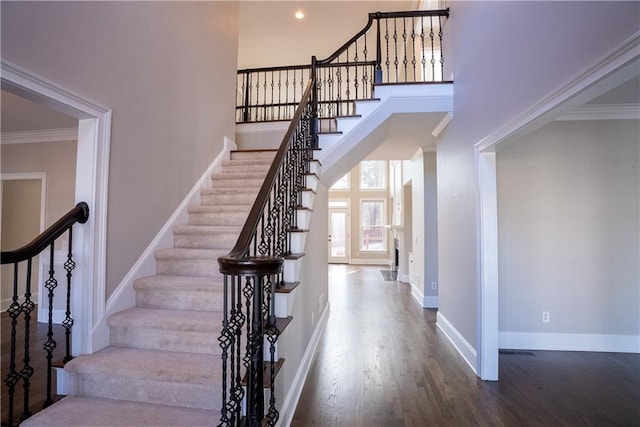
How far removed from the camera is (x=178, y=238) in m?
2.92

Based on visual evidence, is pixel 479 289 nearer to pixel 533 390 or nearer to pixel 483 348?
pixel 483 348

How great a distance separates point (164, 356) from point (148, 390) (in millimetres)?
221

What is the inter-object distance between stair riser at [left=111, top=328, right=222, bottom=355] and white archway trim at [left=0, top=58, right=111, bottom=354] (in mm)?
178

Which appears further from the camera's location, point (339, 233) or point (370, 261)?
point (339, 233)

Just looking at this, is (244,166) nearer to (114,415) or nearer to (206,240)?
(206,240)

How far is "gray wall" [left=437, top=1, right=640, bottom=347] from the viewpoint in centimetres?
145

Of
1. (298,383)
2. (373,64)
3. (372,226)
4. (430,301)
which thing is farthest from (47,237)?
(372,226)

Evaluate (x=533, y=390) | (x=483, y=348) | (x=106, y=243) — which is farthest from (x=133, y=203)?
(x=533, y=390)

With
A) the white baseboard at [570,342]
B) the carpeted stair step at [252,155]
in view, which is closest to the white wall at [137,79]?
the carpeted stair step at [252,155]

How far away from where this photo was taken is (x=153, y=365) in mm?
1800

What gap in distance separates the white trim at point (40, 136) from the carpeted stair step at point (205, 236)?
264 cm

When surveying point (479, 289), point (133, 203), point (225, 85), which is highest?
point (225, 85)

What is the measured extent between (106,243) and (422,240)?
4.58m

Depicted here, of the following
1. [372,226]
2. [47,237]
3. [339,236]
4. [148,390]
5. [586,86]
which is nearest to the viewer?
[586,86]
